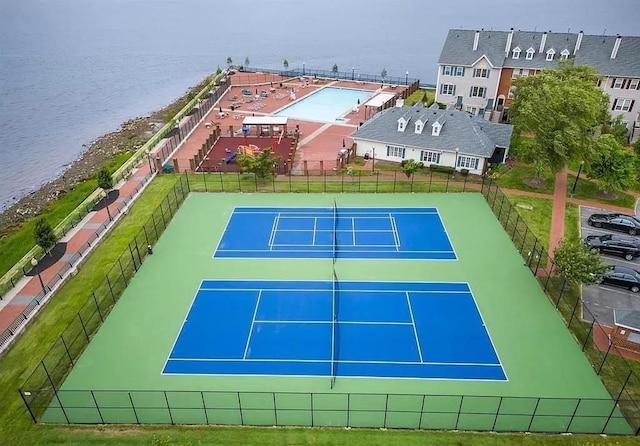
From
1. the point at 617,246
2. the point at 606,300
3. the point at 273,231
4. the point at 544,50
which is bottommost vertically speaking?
the point at 606,300

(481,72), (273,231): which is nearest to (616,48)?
(481,72)

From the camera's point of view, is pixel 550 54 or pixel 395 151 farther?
pixel 550 54

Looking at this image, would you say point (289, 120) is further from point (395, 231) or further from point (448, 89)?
point (395, 231)

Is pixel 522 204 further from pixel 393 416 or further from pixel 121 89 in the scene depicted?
pixel 121 89

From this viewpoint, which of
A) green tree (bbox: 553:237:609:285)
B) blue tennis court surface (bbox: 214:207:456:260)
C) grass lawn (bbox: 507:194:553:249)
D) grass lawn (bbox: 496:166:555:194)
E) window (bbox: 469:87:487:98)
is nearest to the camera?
green tree (bbox: 553:237:609:285)

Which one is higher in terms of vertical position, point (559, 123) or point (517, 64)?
point (517, 64)

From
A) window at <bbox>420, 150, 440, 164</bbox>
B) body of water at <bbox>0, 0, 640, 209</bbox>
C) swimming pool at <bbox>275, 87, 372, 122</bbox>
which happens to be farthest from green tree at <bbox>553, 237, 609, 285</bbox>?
body of water at <bbox>0, 0, 640, 209</bbox>

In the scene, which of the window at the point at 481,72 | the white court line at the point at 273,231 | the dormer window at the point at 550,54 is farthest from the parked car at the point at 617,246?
the dormer window at the point at 550,54

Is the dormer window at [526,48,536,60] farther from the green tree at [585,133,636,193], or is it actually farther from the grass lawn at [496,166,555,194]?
the green tree at [585,133,636,193]
